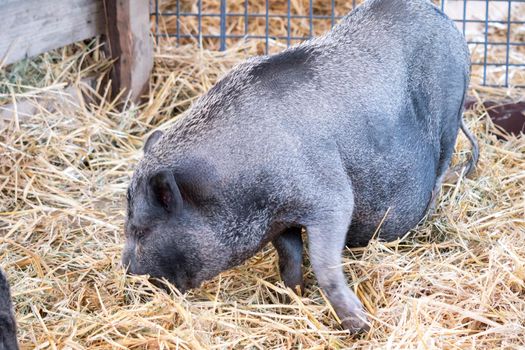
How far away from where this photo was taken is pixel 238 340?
3980 millimetres

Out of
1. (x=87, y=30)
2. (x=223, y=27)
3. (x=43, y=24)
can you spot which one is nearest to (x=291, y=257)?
(x=43, y=24)

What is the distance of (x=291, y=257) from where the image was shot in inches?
177

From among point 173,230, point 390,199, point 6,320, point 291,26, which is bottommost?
point 291,26

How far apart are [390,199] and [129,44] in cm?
249

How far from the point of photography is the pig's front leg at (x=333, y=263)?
4137 millimetres

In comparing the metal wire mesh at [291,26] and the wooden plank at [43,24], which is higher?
the wooden plank at [43,24]

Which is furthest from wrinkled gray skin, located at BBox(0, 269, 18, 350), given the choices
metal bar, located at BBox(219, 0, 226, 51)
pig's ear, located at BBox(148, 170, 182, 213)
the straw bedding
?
metal bar, located at BBox(219, 0, 226, 51)

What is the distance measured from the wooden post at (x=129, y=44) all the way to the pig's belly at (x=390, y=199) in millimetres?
2395

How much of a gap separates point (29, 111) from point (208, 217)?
2252mm

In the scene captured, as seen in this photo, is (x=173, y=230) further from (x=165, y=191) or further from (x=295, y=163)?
(x=295, y=163)

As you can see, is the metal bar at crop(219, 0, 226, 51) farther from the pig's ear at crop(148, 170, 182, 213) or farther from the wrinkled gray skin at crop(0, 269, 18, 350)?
the wrinkled gray skin at crop(0, 269, 18, 350)

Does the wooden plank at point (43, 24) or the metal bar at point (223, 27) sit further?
the metal bar at point (223, 27)

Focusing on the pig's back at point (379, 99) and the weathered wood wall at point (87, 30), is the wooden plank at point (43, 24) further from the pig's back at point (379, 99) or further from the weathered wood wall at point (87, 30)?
the pig's back at point (379, 99)

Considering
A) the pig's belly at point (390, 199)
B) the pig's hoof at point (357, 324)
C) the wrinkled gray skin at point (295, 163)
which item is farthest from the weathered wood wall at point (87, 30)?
the pig's hoof at point (357, 324)
